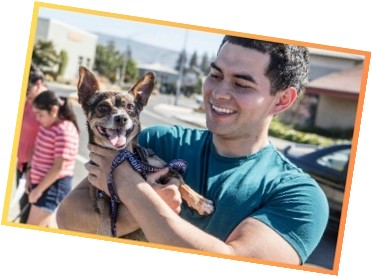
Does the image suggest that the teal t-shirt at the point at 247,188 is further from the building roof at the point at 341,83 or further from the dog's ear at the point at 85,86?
the building roof at the point at 341,83

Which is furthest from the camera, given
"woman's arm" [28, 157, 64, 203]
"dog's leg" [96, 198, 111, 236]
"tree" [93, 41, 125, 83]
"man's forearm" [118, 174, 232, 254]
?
"woman's arm" [28, 157, 64, 203]

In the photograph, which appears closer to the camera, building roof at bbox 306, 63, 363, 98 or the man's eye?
the man's eye

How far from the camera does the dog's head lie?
8.51 feet

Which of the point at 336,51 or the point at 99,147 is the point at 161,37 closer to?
the point at 99,147

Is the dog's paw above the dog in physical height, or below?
below

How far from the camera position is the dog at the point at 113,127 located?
2555 mm

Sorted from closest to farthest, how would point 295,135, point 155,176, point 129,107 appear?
point 155,176 → point 129,107 → point 295,135

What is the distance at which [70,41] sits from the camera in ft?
10.1

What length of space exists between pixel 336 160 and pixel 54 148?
185 centimetres

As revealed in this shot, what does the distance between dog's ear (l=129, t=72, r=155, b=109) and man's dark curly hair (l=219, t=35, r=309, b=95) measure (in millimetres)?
435

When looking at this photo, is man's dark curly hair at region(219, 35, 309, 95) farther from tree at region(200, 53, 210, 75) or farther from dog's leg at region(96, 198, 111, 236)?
dog's leg at region(96, 198, 111, 236)

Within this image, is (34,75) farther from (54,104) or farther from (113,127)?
(113,127)

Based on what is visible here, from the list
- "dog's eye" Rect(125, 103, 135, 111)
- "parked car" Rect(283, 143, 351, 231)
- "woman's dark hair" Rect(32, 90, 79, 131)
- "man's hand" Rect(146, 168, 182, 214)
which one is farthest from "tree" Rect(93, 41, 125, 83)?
A: "parked car" Rect(283, 143, 351, 231)

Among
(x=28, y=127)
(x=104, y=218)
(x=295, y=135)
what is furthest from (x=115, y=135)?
(x=295, y=135)
